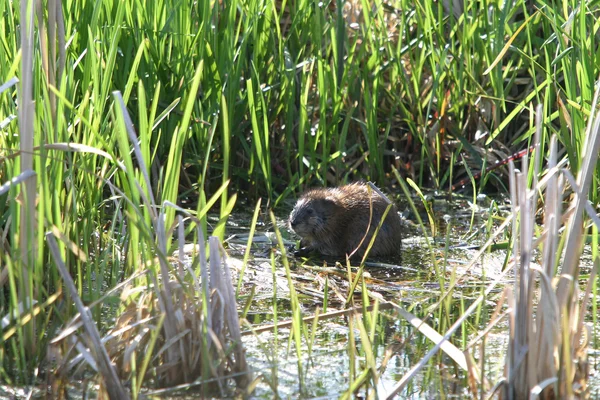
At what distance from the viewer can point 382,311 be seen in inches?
133

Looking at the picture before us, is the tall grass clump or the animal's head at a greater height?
the tall grass clump

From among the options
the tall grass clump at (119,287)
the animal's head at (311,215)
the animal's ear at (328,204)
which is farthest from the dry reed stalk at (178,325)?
the animal's ear at (328,204)

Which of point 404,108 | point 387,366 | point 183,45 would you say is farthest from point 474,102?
point 387,366

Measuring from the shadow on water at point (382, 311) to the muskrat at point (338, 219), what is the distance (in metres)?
0.14

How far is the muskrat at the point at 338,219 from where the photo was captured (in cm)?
476

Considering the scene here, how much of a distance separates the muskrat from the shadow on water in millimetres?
143

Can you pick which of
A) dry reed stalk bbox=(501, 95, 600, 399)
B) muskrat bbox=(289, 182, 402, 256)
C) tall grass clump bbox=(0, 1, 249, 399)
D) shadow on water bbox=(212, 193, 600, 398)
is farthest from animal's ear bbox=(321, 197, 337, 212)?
dry reed stalk bbox=(501, 95, 600, 399)

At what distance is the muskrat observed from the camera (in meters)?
4.76

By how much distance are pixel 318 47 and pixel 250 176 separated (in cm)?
81

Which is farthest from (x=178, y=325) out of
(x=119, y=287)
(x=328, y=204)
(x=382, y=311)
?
(x=328, y=204)

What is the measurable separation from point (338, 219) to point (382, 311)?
5.28 ft

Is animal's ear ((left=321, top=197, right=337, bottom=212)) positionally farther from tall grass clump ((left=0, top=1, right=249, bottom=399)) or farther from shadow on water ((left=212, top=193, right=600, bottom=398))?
tall grass clump ((left=0, top=1, right=249, bottom=399))

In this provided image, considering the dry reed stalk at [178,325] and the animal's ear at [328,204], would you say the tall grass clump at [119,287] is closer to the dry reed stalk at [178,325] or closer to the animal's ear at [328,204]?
the dry reed stalk at [178,325]

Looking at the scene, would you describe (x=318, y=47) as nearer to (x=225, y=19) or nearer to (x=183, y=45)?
(x=225, y=19)
